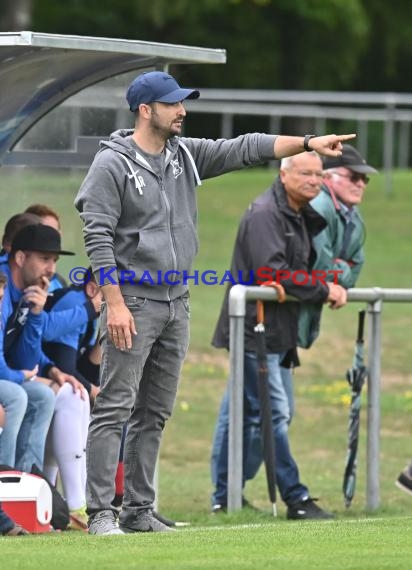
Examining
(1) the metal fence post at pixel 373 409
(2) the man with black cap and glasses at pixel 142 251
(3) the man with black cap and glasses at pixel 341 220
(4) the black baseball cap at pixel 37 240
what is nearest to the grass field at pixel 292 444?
(1) the metal fence post at pixel 373 409

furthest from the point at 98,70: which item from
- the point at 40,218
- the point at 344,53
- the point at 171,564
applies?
the point at 344,53

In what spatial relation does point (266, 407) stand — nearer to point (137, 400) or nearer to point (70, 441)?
point (70, 441)

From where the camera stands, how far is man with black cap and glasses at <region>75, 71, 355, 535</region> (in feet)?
24.1

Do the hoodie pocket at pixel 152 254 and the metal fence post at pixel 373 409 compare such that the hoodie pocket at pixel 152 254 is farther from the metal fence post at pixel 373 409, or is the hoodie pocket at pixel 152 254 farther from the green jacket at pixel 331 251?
the metal fence post at pixel 373 409

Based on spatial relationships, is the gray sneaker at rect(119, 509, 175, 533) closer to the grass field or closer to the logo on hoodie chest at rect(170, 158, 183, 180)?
the grass field

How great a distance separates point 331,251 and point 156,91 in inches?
105

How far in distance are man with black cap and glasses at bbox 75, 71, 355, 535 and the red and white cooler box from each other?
573 millimetres

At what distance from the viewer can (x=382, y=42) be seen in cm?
4394

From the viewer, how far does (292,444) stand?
1331 cm

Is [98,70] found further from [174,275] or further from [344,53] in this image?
[344,53]

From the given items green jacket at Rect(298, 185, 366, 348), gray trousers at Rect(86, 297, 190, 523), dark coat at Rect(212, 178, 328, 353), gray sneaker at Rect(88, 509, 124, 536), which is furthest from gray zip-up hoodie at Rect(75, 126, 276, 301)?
green jacket at Rect(298, 185, 366, 348)

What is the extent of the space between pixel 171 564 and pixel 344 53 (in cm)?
3712

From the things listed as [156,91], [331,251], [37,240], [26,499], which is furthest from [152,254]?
[331,251]

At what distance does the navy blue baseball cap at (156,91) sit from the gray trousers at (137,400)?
0.95 m
